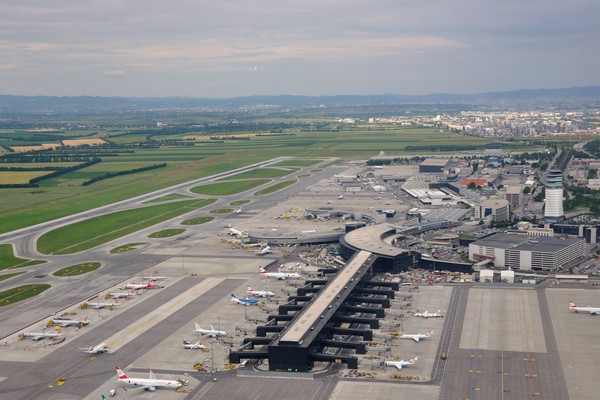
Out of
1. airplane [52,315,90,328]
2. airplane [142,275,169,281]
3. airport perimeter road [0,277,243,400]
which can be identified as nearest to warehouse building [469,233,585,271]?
airport perimeter road [0,277,243,400]

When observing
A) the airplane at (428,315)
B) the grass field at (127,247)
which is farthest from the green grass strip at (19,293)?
the airplane at (428,315)

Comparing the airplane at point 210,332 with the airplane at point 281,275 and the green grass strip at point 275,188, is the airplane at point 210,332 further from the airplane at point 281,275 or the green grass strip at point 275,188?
the green grass strip at point 275,188

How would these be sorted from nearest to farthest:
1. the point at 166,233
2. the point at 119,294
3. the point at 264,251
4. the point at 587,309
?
the point at 587,309 < the point at 119,294 < the point at 264,251 < the point at 166,233

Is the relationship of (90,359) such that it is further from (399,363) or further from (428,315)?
(428,315)

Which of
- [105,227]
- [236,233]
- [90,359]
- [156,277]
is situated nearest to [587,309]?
[90,359]

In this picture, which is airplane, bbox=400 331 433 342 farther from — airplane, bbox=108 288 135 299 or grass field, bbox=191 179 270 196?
grass field, bbox=191 179 270 196
